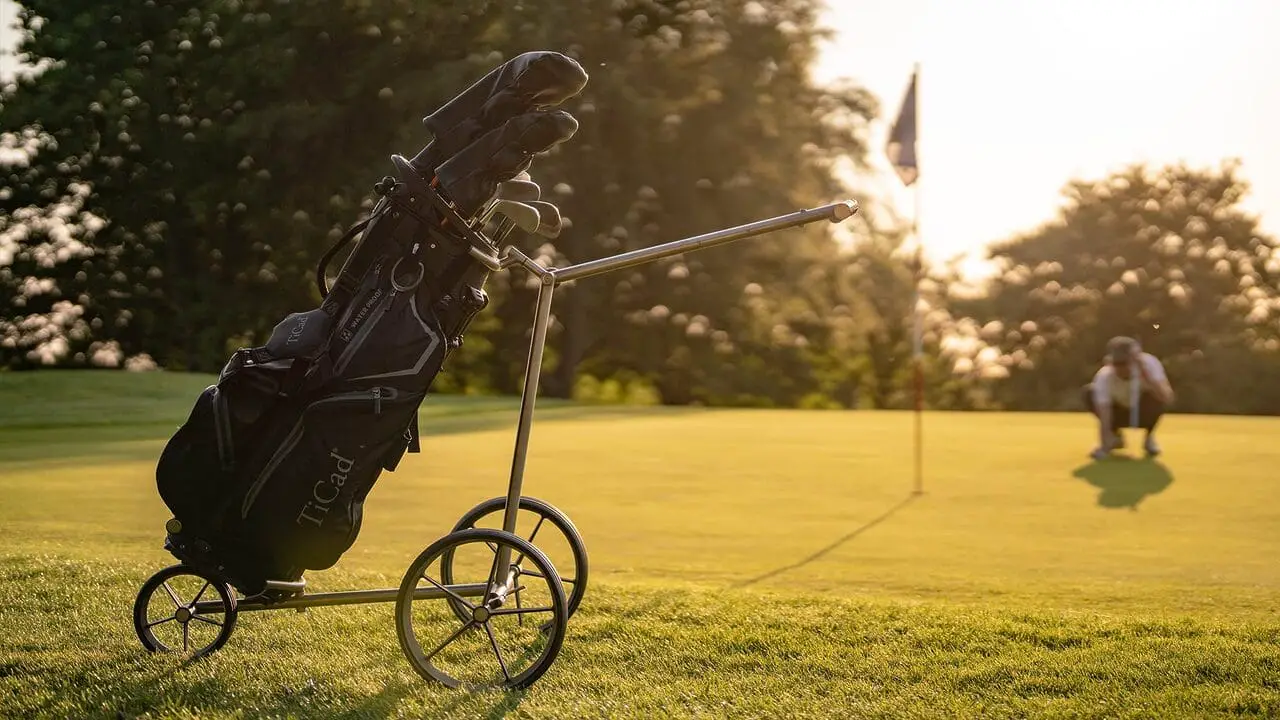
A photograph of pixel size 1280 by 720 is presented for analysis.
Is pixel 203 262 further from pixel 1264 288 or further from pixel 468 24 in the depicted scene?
pixel 1264 288

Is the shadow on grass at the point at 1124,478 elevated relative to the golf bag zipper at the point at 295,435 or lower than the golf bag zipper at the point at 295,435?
lower

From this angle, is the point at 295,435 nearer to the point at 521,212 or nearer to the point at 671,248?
the point at 521,212

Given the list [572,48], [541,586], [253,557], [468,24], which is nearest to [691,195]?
[572,48]

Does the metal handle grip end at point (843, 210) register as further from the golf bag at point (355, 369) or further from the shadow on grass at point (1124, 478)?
the shadow on grass at point (1124, 478)

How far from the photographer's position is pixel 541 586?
6832 mm

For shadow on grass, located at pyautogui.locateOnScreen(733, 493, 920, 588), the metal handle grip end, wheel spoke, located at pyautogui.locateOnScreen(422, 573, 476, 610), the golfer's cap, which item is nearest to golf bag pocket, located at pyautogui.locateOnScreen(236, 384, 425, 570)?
wheel spoke, located at pyautogui.locateOnScreen(422, 573, 476, 610)

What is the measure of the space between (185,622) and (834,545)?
4.48 meters

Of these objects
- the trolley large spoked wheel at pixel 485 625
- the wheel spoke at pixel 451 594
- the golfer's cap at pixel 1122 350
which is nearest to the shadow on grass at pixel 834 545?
the trolley large spoked wheel at pixel 485 625

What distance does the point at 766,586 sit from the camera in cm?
704

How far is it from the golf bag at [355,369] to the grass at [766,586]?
55 centimetres

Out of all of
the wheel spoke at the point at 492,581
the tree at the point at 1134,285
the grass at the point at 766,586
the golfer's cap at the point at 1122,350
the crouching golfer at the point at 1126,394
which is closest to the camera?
the grass at the point at 766,586

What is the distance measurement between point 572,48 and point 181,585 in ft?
77.0

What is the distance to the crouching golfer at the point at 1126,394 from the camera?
14094 millimetres

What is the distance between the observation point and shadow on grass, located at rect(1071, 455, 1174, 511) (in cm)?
1064
